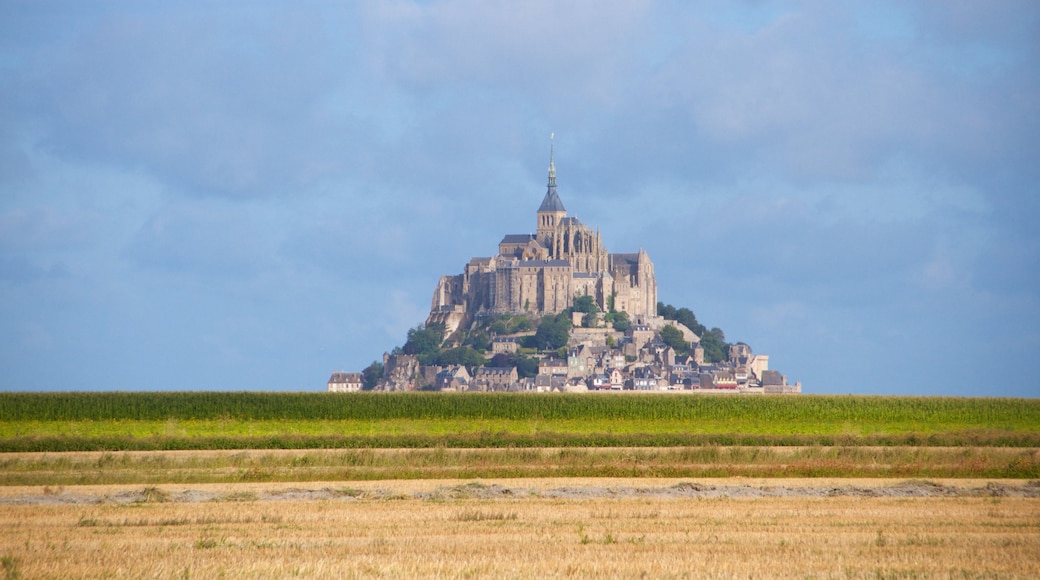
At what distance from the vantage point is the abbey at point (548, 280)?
175375 mm

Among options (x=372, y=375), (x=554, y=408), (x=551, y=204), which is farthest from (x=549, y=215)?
(x=554, y=408)

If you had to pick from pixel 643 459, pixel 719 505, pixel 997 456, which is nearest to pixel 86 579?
pixel 719 505

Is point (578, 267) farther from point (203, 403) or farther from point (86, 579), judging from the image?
point (86, 579)

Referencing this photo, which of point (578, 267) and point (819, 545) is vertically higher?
point (578, 267)

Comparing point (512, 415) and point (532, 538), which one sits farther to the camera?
point (512, 415)

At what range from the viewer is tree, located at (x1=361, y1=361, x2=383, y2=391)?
583ft

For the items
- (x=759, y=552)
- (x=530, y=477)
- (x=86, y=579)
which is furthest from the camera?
(x=530, y=477)

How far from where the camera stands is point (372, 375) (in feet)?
589

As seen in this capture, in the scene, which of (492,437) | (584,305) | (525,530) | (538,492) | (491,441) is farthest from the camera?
(584,305)

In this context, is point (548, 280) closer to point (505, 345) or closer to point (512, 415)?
point (505, 345)

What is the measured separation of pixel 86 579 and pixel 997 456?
74.0 feet

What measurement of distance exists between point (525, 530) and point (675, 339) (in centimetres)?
15840

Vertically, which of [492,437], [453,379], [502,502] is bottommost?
[502,502]

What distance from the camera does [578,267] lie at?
598 ft
